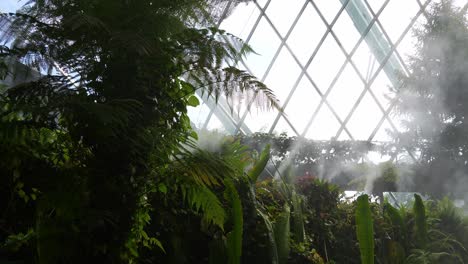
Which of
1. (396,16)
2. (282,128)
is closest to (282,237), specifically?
(282,128)

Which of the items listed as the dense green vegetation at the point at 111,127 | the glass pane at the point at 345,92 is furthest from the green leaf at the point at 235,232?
the glass pane at the point at 345,92

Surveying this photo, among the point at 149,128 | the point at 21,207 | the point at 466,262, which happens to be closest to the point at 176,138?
the point at 149,128

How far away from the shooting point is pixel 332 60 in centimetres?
1069

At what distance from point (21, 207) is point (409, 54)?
912 cm

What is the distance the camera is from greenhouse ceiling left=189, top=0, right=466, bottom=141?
1044 centimetres

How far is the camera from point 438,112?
9859mm

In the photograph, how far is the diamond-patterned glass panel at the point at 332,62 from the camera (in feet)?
34.3

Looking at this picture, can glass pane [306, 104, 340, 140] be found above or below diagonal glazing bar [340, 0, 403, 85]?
below

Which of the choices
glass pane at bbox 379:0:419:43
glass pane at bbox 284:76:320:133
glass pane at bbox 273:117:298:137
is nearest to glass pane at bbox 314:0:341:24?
glass pane at bbox 379:0:419:43

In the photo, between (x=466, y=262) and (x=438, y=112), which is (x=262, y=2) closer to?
(x=438, y=112)

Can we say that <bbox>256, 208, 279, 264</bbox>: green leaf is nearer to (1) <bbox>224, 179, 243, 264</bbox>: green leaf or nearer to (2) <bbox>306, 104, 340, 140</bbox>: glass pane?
(1) <bbox>224, 179, 243, 264</bbox>: green leaf

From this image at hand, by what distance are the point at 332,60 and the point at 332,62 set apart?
0.04 meters

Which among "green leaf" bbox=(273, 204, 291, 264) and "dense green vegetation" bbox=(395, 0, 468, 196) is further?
"dense green vegetation" bbox=(395, 0, 468, 196)

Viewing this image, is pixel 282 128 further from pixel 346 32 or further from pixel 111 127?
pixel 111 127
